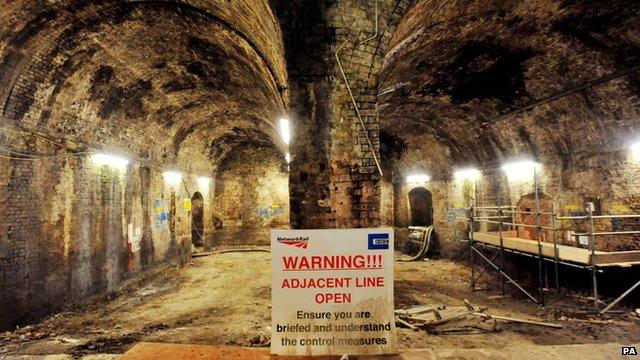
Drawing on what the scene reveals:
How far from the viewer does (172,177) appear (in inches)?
504

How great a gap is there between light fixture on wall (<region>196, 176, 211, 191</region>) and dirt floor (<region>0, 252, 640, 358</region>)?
5.52 meters

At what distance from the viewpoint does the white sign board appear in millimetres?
3299

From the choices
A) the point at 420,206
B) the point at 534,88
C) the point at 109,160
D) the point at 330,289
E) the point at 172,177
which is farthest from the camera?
the point at 420,206

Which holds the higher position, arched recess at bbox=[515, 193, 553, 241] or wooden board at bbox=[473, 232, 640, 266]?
arched recess at bbox=[515, 193, 553, 241]

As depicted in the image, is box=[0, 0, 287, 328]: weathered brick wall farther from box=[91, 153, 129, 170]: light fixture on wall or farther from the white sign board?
the white sign board

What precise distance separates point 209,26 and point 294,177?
3.66 meters

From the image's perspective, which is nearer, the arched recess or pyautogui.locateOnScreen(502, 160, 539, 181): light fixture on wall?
the arched recess

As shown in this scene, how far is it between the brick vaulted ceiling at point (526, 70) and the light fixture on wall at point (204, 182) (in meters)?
9.61

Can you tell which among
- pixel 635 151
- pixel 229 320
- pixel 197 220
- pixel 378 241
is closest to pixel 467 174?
pixel 635 151

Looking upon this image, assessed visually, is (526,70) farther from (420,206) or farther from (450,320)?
(420,206)

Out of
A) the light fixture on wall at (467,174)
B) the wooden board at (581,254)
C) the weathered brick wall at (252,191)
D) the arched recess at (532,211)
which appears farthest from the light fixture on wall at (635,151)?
the weathered brick wall at (252,191)

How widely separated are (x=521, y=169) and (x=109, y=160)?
1154 centimetres

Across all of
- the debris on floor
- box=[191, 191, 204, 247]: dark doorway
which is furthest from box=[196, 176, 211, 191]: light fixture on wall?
the debris on floor

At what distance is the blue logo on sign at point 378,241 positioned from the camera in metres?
3.37
